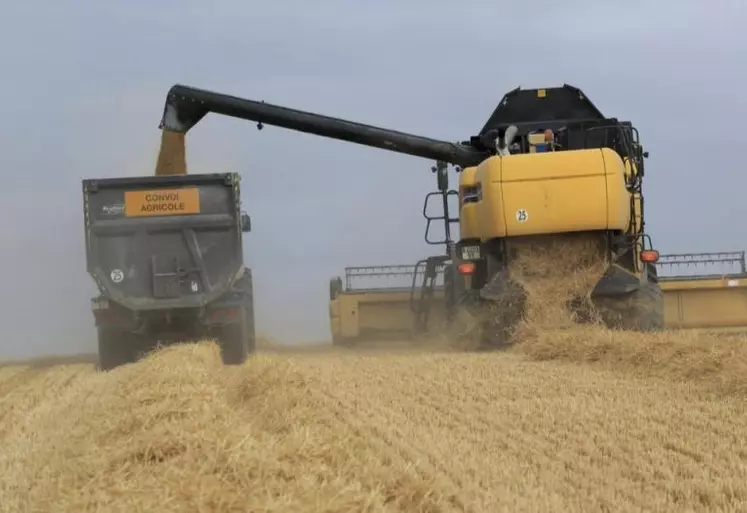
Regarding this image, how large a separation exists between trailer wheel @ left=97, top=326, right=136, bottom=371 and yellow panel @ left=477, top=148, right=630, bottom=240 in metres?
4.98

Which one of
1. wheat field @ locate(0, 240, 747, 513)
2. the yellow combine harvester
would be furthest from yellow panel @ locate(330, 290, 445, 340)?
wheat field @ locate(0, 240, 747, 513)

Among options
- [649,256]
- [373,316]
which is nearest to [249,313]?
[373,316]

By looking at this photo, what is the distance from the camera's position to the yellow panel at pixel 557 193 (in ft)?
41.8

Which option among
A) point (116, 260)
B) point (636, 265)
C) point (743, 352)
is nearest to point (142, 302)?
point (116, 260)

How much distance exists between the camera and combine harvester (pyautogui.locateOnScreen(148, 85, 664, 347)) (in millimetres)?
12805

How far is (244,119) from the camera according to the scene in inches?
641

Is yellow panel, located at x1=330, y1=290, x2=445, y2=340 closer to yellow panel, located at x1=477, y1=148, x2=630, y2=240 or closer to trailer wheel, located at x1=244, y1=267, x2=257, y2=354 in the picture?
trailer wheel, located at x1=244, y1=267, x2=257, y2=354

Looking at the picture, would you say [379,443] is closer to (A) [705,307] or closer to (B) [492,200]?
(B) [492,200]

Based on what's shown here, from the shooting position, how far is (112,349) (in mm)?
14008

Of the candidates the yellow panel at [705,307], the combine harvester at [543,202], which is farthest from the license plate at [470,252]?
the yellow panel at [705,307]

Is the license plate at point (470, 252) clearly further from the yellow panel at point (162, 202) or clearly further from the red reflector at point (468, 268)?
the yellow panel at point (162, 202)

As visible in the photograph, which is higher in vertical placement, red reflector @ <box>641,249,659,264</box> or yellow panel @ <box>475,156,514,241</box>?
yellow panel @ <box>475,156,514,241</box>

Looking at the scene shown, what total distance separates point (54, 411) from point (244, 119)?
8152 millimetres

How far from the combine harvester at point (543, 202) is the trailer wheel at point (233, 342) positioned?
9.14 feet
